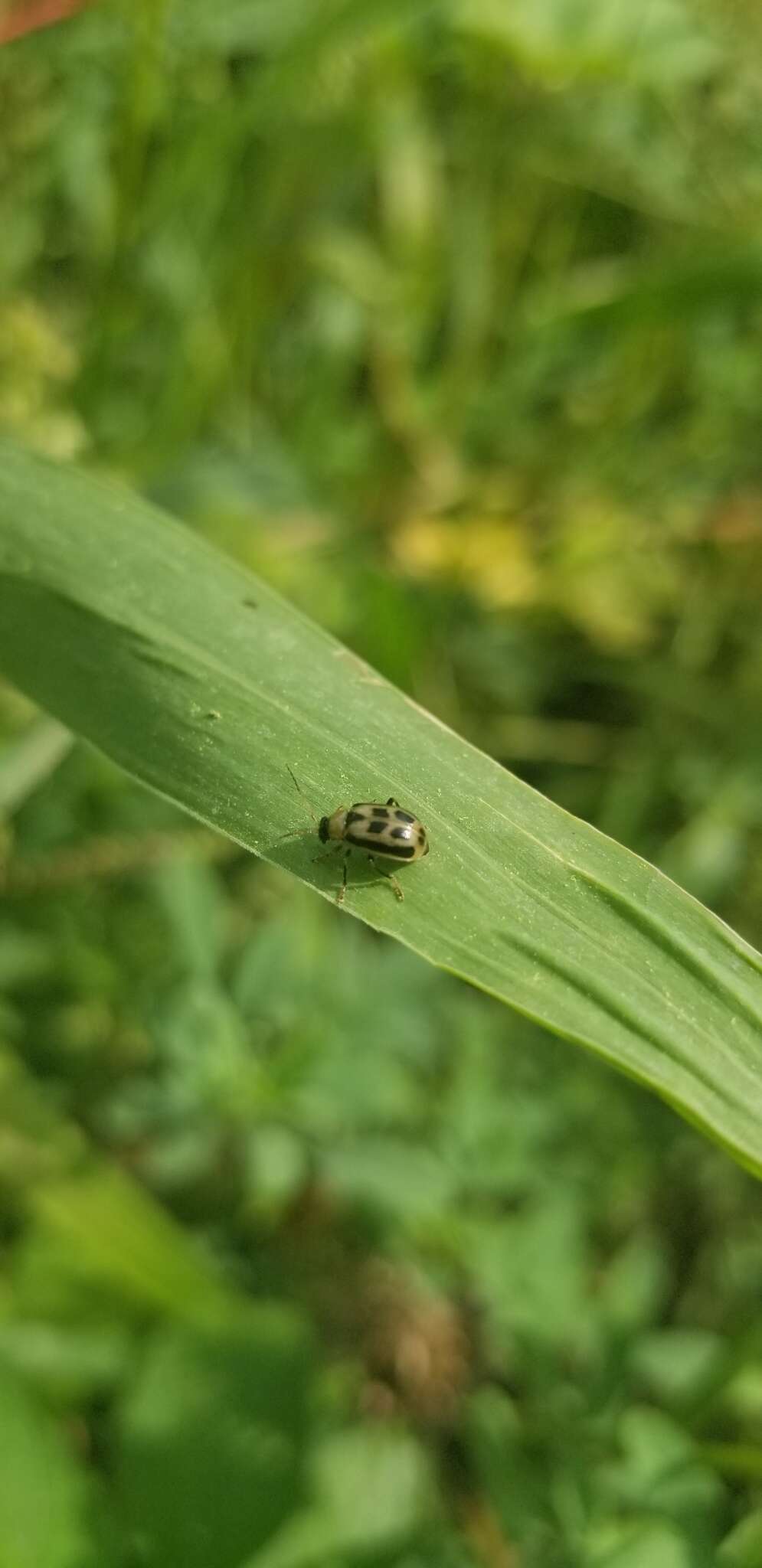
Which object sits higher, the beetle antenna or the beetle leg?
the beetle antenna

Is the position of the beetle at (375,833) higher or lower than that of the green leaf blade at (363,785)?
lower

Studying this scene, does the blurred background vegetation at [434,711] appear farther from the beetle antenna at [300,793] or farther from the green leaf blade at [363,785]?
the beetle antenna at [300,793]

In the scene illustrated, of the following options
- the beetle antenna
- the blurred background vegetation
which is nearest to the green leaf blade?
the beetle antenna

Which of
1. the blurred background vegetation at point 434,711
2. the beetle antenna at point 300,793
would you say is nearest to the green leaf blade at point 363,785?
the beetle antenna at point 300,793

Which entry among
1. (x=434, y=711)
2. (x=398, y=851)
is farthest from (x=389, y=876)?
(x=434, y=711)

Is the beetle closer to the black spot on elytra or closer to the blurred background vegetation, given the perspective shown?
the black spot on elytra

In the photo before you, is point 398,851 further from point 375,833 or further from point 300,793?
point 300,793
